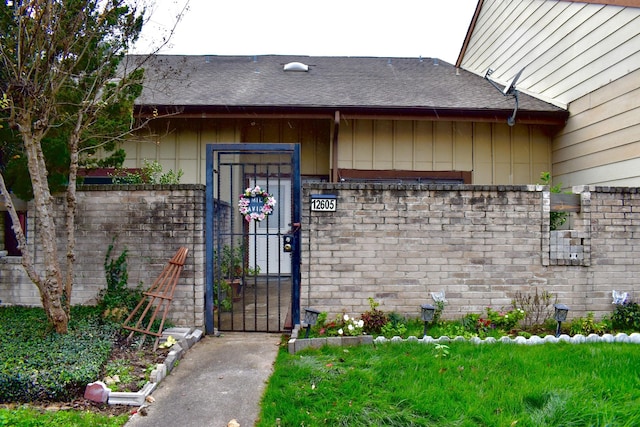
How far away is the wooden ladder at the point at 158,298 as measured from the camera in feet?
14.9

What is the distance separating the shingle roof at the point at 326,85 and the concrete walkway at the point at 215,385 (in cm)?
381

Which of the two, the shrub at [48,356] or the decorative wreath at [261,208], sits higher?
the decorative wreath at [261,208]

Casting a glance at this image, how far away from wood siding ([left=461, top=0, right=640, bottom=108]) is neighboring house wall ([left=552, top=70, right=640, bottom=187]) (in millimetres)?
219

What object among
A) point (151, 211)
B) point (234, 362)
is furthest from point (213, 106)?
point (234, 362)

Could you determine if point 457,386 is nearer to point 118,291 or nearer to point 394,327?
point 394,327

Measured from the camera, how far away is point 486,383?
3445 mm

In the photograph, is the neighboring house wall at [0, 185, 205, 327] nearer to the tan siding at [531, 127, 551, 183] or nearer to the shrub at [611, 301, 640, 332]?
the shrub at [611, 301, 640, 332]

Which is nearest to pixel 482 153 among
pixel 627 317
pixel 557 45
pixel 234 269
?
pixel 557 45

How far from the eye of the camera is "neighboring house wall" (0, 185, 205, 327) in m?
5.01

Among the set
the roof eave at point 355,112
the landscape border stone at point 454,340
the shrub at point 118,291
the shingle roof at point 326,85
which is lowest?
the landscape border stone at point 454,340

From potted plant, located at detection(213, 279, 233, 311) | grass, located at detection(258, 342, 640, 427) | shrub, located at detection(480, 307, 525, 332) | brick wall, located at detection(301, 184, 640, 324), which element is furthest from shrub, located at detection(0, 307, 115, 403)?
shrub, located at detection(480, 307, 525, 332)

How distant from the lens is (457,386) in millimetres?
3402

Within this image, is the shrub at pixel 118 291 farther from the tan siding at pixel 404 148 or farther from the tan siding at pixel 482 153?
the tan siding at pixel 482 153

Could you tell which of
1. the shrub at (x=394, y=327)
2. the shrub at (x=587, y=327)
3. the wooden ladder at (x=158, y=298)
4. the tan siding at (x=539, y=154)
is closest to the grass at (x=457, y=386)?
the shrub at (x=394, y=327)
